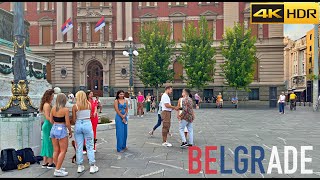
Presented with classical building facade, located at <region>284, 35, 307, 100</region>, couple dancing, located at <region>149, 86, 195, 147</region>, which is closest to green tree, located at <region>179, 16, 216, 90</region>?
couple dancing, located at <region>149, 86, 195, 147</region>

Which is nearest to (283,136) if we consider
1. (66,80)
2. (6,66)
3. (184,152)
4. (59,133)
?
(184,152)

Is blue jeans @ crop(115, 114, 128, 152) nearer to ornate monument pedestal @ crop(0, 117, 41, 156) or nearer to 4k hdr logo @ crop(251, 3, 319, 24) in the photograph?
ornate monument pedestal @ crop(0, 117, 41, 156)

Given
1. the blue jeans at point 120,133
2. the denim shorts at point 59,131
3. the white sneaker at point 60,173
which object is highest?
the denim shorts at point 59,131

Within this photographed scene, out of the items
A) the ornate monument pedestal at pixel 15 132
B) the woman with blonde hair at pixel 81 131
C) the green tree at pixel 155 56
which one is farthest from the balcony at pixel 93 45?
the woman with blonde hair at pixel 81 131

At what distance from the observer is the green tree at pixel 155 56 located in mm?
34031

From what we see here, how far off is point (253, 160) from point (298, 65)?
64.6 meters

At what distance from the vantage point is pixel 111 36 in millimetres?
40000

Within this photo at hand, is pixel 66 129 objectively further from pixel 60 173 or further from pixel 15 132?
pixel 15 132

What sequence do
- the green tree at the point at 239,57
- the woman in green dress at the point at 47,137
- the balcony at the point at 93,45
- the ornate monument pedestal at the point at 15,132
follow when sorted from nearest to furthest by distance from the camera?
the woman in green dress at the point at 47,137
the ornate monument pedestal at the point at 15,132
the green tree at the point at 239,57
the balcony at the point at 93,45

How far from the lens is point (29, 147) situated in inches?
265

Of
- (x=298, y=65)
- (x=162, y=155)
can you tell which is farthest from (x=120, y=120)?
(x=298, y=65)

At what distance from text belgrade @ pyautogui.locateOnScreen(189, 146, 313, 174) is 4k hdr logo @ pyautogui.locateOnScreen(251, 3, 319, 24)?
223 inches

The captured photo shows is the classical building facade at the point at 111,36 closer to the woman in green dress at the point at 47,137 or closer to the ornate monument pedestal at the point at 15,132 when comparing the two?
the ornate monument pedestal at the point at 15,132

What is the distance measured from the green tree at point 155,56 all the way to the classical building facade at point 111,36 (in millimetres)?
4164
